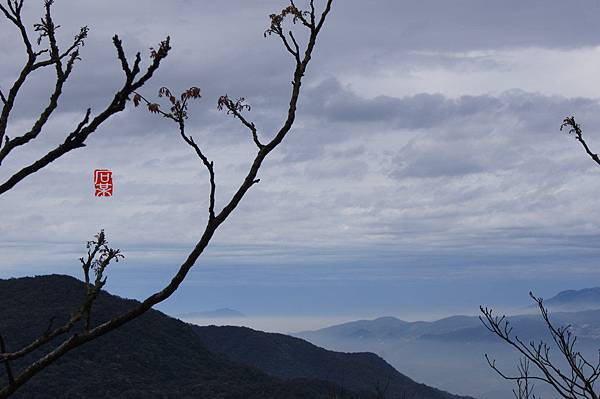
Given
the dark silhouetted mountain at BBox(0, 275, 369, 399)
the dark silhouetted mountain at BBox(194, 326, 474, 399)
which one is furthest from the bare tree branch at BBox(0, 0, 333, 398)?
the dark silhouetted mountain at BBox(194, 326, 474, 399)

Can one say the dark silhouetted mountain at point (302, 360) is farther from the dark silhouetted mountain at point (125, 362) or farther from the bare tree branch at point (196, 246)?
the bare tree branch at point (196, 246)

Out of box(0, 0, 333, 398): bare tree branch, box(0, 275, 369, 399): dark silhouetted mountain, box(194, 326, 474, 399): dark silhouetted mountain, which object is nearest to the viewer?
box(0, 0, 333, 398): bare tree branch

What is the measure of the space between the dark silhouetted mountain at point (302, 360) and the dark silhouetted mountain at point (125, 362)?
65.8 feet

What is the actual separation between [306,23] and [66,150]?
2.45 meters

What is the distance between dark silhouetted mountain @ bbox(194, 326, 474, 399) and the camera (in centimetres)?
9356

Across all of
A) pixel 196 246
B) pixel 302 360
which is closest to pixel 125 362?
pixel 302 360

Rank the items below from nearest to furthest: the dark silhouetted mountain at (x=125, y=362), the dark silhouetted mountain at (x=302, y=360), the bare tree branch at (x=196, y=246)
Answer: the bare tree branch at (x=196, y=246)
the dark silhouetted mountain at (x=125, y=362)
the dark silhouetted mountain at (x=302, y=360)

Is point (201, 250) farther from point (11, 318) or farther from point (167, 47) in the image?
point (11, 318)

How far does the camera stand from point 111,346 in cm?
6644

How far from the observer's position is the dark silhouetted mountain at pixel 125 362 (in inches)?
2192

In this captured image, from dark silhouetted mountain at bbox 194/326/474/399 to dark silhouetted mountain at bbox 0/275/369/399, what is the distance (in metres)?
20.1

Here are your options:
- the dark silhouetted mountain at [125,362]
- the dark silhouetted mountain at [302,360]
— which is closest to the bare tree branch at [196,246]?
the dark silhouetted mountain at [125,362]

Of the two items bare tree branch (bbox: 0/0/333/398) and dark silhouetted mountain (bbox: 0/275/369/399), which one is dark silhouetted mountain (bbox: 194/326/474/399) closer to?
dark silhouetted mountain (bbox: 0/275/369/399)

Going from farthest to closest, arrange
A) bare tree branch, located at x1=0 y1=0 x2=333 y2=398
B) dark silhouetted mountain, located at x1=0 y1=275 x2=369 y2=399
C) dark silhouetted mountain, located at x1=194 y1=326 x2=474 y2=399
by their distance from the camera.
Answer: dark silhouetted mountain, located at x1=194 y1=326 x2=474 y2=399, dark silhouetted mountain, located at x1=0 y1=275 x2=369 y2=399, bare tree branch, located at x1=0 y1=0 x2=333 y2=398
